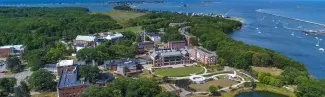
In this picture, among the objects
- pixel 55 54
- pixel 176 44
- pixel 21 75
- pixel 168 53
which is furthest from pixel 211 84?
pixel 21 75

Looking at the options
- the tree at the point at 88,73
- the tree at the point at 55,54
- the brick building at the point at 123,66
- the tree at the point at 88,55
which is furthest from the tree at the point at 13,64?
the tree at the point at 88,73

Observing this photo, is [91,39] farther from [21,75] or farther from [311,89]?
[311,89]

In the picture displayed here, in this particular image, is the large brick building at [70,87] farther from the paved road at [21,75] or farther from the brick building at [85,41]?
the brick building at [85,41]

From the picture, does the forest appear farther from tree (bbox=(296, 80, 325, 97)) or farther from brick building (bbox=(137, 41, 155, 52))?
tree (bbox=(296, 80, 325, 97))

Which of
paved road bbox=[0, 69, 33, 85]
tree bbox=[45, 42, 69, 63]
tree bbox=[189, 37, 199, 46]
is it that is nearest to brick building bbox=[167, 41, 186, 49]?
tree bbox=[189, 37, 199, 46]

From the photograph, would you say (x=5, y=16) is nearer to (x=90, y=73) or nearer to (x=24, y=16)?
(x=24, y=16)

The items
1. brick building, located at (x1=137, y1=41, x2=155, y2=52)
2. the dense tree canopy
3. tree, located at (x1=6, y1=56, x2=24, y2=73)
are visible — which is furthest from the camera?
brick building, located at (x1=137, y1=41, x2=155, y2=52)
